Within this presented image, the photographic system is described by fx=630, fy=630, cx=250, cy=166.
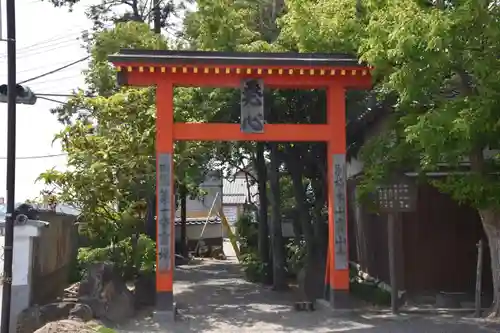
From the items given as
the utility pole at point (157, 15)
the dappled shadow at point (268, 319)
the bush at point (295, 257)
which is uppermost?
the utility pole at point (157, 15)

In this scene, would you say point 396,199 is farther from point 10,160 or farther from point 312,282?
point 10,160

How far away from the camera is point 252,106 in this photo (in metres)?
13.3

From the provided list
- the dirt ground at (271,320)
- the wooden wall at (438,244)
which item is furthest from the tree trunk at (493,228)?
the wooden wall at (438,244)

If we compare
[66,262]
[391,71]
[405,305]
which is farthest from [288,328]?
[66,262]

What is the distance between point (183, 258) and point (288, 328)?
15.8m

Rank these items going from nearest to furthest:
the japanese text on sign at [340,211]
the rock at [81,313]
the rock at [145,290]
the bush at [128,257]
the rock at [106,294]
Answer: the rock at [81,313] < the rock at [106,294] < the japanese text on sign at [340,211] < the bush at [128,257] < the rock at [145,290]

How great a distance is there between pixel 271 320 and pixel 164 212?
3062mm

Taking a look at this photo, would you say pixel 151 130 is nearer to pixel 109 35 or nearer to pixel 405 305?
pixel 109 35

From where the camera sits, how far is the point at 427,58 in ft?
31.8

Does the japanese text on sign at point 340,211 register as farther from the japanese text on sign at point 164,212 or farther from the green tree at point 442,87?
the japanese text on sign at point 164,212

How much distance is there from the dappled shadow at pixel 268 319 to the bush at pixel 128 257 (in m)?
1.29

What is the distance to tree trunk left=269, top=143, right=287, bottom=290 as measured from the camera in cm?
1736

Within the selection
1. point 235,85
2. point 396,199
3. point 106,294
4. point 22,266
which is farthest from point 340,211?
→ point 22,266

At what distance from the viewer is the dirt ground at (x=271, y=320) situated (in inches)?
453
